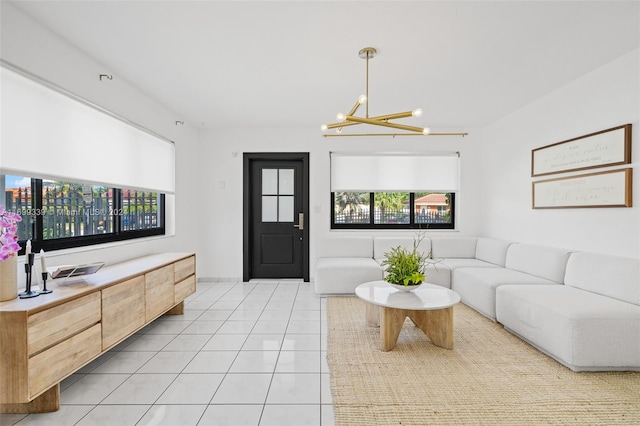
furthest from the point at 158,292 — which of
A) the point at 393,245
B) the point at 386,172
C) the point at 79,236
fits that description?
the point at 386,172

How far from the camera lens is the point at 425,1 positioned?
2072mm

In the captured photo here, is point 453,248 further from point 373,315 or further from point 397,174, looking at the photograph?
point 373,315

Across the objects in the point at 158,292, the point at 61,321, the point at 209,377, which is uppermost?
the point at 61,321

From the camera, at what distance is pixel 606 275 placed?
2750 mm

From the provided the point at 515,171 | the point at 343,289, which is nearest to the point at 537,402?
the point at 343,289

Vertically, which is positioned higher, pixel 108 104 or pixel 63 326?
pixel 108 104

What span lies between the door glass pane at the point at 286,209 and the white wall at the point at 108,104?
1405 millimetres

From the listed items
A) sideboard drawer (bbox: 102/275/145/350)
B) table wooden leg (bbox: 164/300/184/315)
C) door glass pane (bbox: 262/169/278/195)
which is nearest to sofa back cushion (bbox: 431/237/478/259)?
door glass pane (bbox: 262/169/278/195)

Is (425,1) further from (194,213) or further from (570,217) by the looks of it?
(194,213)

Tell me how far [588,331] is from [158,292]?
366 cm

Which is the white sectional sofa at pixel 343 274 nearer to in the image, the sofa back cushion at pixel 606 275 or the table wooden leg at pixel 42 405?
the sofa back cushion at pixel 606 275

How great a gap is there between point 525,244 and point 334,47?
3306 millimetres

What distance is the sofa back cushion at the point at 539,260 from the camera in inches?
129

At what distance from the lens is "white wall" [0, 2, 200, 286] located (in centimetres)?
222
